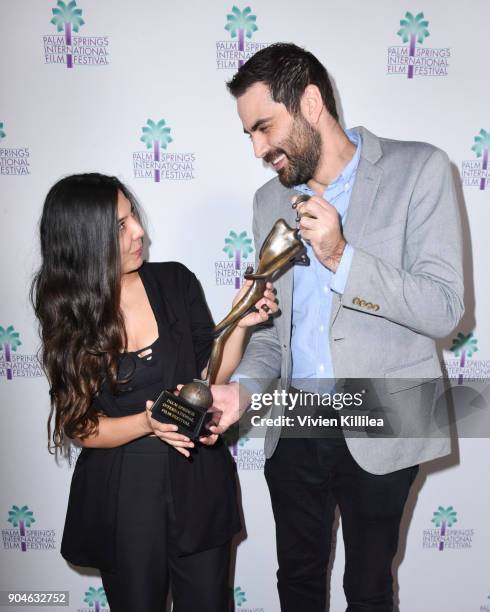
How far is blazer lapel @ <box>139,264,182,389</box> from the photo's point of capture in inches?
56.9

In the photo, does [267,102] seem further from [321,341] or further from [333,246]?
[321,341]

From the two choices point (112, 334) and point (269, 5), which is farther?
point (269, 5)

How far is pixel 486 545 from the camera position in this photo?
83.0 inches

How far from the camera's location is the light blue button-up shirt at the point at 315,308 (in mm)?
1375

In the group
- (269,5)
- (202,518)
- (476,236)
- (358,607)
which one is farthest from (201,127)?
(358,607)

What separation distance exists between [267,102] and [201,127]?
549mm

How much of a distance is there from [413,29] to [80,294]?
4.40ft

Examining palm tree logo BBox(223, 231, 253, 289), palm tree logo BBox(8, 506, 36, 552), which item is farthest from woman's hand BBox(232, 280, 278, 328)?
palm tree logo BBox(8, 506, 36, 552)

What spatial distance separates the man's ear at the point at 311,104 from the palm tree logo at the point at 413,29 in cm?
64

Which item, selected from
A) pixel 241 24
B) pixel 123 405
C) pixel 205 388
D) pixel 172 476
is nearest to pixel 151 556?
pixel 172 476

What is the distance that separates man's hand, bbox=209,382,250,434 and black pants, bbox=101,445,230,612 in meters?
0.19

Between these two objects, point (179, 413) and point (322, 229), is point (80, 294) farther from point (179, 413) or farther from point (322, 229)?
point (322, 229)

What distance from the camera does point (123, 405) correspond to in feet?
4.78

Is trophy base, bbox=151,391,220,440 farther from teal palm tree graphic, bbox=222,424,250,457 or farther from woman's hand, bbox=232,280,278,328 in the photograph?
teal palm tree graphic, bbox=222,424,250,457
